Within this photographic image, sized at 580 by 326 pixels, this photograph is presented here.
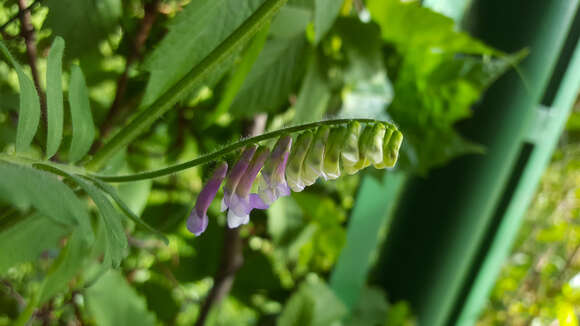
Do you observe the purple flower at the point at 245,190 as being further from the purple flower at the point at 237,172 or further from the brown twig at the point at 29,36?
the brown twig at the point at 29,36

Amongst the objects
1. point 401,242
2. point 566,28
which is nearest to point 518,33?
point 566,28

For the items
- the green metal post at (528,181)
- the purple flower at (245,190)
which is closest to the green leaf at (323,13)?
the purple flower at (245,190)

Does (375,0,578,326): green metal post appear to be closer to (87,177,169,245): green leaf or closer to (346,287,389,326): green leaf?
(346,287,389,326): green leaf

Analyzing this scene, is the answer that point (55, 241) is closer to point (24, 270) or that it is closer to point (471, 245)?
point (24, 270)

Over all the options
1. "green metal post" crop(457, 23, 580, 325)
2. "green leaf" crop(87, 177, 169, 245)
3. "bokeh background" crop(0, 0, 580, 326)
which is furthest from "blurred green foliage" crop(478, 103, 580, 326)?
"green leaf" crop(87, 177, 169, 245)

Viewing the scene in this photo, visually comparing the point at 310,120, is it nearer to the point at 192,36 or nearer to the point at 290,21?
the point at 290,21

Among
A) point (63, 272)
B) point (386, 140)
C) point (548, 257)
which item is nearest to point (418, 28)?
point (386, 140)
